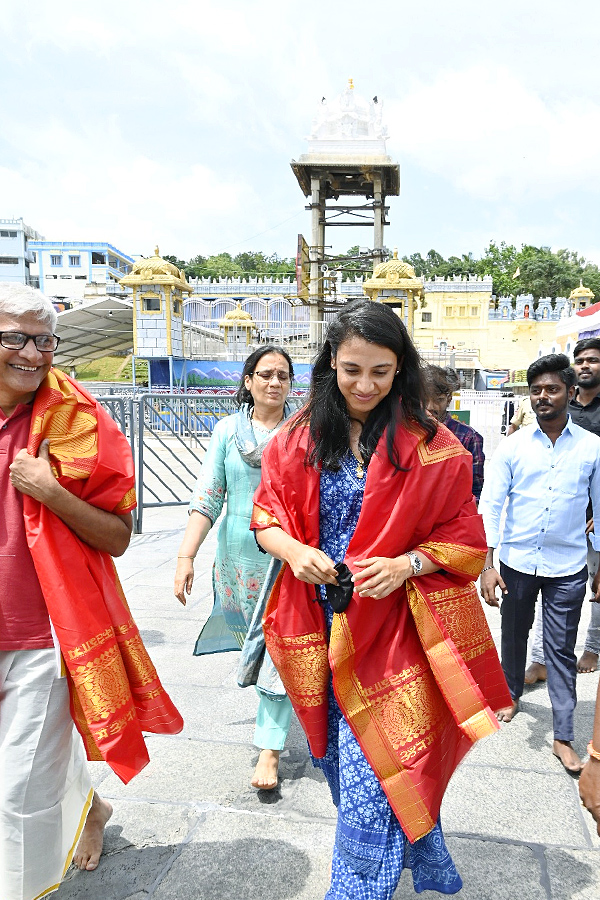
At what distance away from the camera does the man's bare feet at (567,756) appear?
262 centimetres

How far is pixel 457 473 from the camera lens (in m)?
1.75

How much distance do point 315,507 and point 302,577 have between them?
0.68 feet

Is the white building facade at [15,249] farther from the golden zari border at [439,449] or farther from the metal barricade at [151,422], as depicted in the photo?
the golden zari border at [439,449]

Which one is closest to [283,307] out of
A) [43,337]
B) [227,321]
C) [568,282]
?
[227,321]

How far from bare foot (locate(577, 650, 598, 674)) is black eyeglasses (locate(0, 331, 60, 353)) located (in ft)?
10.7

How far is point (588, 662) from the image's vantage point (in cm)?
363

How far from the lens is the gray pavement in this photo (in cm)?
198

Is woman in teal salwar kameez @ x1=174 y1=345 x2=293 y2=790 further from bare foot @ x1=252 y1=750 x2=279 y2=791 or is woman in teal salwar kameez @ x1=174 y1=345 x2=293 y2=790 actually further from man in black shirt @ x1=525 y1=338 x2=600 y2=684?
man in black shirt @ x1=525 y1=338 x2=600 y2=684

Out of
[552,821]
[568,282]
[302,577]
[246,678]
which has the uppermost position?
[568,282]

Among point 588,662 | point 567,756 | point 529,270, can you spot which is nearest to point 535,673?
point 588,662

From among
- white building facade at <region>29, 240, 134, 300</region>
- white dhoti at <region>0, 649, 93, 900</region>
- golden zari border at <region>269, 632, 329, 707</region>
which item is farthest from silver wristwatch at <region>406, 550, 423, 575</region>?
white building facade at <region>29, 240, 134, 300</region>

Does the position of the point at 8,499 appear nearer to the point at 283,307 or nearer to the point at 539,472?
the point at 539,472

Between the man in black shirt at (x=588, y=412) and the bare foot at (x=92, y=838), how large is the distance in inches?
92.8

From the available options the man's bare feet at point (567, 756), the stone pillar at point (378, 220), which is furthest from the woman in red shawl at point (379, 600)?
the stone pillar at point (378, 220)
